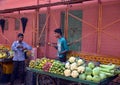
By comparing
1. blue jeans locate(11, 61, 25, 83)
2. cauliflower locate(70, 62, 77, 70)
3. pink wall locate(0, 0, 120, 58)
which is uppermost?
pink wall locate(0, 0, 120, 58)

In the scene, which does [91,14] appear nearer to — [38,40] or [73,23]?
[73,23]

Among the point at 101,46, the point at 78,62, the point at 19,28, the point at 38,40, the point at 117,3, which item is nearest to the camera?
the point at 78,62

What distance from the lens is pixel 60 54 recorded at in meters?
7.51

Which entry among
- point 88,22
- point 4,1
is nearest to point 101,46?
point 88,22

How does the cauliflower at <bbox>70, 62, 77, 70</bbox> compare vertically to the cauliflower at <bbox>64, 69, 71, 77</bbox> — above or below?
above

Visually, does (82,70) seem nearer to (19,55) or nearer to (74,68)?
(74,68)

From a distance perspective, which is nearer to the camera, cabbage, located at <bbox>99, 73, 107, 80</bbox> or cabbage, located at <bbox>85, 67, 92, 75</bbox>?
cabbage, located at <bbox>99, 73, 107, 80</bbox>

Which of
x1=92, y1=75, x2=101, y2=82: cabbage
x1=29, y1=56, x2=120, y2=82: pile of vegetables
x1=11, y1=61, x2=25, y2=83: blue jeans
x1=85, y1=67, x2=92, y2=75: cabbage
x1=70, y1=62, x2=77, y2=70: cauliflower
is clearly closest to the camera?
x1=92, y1=75, x2=101, y2=82: cabbage

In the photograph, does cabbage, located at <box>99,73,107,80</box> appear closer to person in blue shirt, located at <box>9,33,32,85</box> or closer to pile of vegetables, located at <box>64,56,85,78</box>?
pile of vegetables, located at <box>64,56,85,78</box>

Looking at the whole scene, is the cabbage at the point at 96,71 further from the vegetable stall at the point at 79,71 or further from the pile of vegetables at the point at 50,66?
the pile of vegetables at the point at 50,66

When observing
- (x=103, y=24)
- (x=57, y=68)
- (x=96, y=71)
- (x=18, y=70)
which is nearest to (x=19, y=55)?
(x=18, y=70)

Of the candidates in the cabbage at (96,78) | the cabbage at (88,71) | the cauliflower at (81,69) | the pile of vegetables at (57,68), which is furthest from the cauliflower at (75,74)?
the cabbage at (96,78)

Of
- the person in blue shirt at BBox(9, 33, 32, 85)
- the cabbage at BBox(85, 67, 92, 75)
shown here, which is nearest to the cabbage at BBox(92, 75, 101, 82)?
the cabbage at BBox(85, 67, 92, 75)

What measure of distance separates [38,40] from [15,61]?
1839 millimetres
